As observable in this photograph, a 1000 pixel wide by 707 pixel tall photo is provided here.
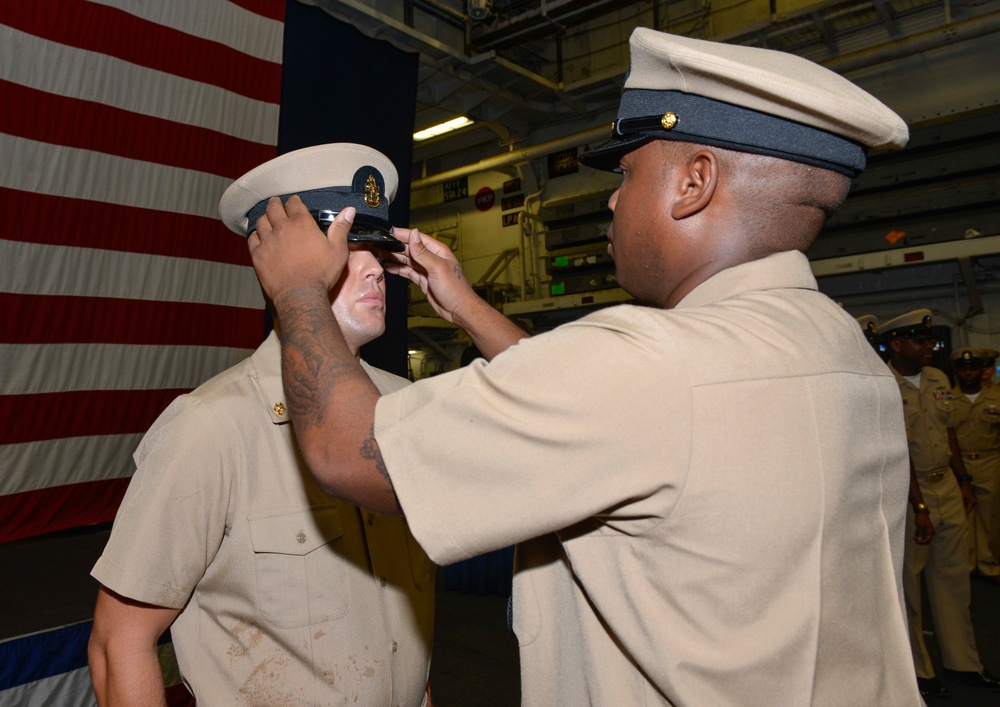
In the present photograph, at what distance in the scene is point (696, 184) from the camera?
0.92 meters

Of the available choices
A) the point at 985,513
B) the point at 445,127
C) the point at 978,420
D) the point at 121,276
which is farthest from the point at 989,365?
the point at 121,276

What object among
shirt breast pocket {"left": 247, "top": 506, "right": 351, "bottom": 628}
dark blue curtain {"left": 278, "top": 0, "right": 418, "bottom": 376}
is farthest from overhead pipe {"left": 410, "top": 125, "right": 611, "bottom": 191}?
shirt breast pocket {"left": 247, "top": 506, "right": 351, "bottom": 628}

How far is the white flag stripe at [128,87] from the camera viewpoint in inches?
127

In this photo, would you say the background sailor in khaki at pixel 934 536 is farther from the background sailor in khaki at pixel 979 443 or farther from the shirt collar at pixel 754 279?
the shirt collar at pixel 754 279

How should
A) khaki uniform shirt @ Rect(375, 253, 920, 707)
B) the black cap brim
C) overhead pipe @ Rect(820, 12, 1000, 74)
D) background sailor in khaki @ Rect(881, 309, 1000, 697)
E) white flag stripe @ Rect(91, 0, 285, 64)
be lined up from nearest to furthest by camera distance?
khaki uniform shirt @ Rect(375, 253, 920, 707)
the black cap brim
white flag stripe @ Rect(91, 0, 285, 64)
background sailor in khaki @ Rect(881, 309, 1000, 697)
overhead pipe @ Rect(820, 12, 1000, 74)

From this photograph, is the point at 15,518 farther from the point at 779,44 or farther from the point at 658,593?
the point at 779,44

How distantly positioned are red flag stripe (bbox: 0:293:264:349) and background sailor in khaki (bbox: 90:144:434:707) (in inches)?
96.9

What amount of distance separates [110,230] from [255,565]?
9.72ft

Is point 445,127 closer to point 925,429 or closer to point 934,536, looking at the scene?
point 925,429

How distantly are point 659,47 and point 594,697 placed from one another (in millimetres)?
846

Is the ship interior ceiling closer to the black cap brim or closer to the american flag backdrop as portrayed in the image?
the american flag backdrop

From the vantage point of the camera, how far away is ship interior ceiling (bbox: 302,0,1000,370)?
245 inches

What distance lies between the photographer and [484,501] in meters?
0.72

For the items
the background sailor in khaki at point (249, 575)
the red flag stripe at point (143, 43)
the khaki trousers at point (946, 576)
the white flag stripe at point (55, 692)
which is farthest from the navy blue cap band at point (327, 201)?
the khaki trousers at point (946, 576)
